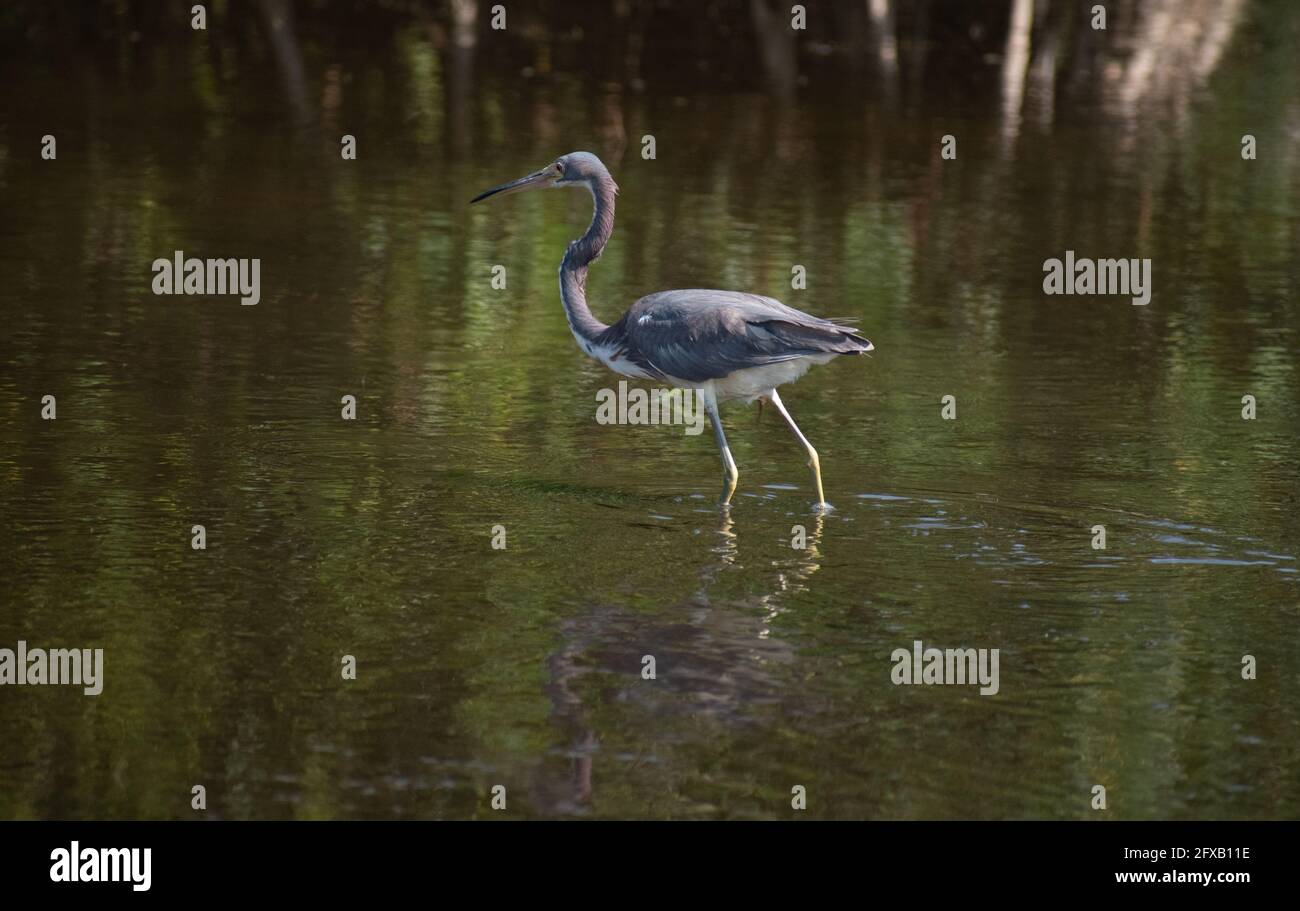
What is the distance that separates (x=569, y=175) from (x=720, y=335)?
1.76 m

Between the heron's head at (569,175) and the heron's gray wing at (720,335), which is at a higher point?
the heron's head at (569,175)

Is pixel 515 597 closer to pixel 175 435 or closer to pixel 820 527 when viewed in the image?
pixel 820 527

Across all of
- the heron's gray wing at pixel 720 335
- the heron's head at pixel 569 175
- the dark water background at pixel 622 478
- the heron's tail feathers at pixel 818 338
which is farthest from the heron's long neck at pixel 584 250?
the heron's tail feathers at pixel 818 338

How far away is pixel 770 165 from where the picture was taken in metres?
22.6

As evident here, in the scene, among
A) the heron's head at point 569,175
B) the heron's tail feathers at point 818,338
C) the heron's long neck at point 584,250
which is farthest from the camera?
the heron's head at point 569,175

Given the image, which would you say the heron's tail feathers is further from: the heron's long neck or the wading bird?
the heron's long neck

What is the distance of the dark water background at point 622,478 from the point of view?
8109 mm

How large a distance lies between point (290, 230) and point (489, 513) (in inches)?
308

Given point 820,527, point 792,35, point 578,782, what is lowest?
point 578,782

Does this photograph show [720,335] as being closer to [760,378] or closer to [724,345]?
[724,345]

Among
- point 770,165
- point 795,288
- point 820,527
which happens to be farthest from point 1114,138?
point 820,527

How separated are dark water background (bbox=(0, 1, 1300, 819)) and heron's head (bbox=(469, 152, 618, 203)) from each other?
148 cm

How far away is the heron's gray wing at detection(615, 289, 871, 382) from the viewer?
11.2m

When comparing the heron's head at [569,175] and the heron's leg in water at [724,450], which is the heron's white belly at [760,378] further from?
the heron's head at [569,175]
